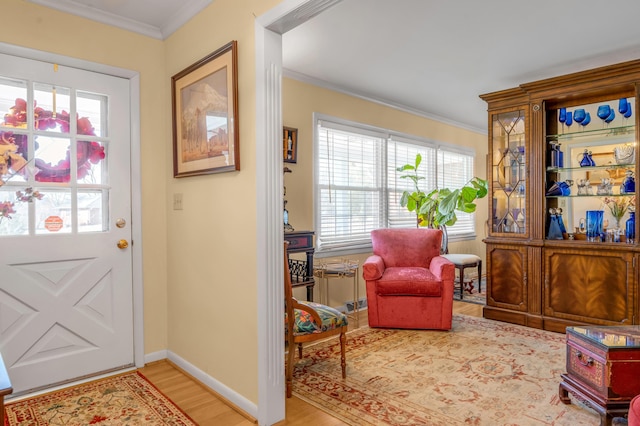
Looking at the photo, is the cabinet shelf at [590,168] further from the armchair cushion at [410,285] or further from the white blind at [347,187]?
the white blind at [347,187]

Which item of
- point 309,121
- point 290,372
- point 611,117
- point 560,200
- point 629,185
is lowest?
point 290,372

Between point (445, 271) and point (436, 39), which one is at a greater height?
point (436, 39)

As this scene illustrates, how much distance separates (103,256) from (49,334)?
58cm

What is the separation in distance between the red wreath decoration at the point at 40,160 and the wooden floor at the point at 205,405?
1.50m

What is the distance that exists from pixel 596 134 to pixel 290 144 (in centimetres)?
297

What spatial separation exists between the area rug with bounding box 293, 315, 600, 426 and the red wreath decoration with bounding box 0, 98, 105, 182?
81.8 inches

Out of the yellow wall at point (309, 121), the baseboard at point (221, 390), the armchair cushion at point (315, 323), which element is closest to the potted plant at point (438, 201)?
the yellow wall at point (309, 121)

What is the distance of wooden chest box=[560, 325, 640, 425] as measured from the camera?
2.07 m

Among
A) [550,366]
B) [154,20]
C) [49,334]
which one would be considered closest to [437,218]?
[550,366]

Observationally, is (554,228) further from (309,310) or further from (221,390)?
(221,390)

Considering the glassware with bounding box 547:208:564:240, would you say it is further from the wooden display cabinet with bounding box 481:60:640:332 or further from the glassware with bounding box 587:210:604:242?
the glassware with bounding box 587:210:604:242

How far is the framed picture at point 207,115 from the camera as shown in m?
2.36

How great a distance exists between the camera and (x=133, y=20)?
2854mm

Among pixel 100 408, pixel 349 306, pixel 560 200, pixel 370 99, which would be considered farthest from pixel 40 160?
pixel 560 200
